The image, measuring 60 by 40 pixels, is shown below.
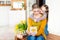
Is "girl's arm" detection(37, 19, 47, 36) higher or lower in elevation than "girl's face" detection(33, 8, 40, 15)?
lower

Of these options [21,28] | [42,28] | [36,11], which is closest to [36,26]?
[42,28]

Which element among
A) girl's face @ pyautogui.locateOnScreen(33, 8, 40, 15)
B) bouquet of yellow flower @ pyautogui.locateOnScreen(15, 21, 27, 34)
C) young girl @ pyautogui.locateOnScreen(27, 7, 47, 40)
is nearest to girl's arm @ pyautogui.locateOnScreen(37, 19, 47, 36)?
young girl @ pyautogui.locateOnScreen(27, 7, 47, 40)

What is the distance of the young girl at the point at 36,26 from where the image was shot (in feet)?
5.55

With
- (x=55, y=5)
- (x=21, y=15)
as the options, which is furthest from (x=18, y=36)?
(x=21, y=15)

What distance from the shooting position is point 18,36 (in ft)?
6.26

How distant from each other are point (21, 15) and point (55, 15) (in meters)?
1.37

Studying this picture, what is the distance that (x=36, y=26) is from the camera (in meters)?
1.70

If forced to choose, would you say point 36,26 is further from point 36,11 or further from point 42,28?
point 36,11

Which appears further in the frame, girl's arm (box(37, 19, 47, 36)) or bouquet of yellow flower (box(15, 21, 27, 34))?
bouquet of yellow flower (box(15, 21, 27, 34))

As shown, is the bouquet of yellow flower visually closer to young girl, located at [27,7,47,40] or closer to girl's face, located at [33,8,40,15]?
young girl, located at [27,7,47,40]

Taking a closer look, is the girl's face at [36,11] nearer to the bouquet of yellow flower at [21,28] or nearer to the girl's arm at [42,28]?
the girl's arm at [42,28]

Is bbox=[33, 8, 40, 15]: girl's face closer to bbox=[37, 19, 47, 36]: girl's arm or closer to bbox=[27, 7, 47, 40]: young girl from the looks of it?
bbox=[27, 7, 47, 40]: young girl

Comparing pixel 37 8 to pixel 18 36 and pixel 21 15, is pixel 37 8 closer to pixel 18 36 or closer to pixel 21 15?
pixel 18 36

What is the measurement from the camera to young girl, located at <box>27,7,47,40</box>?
1692 mm
